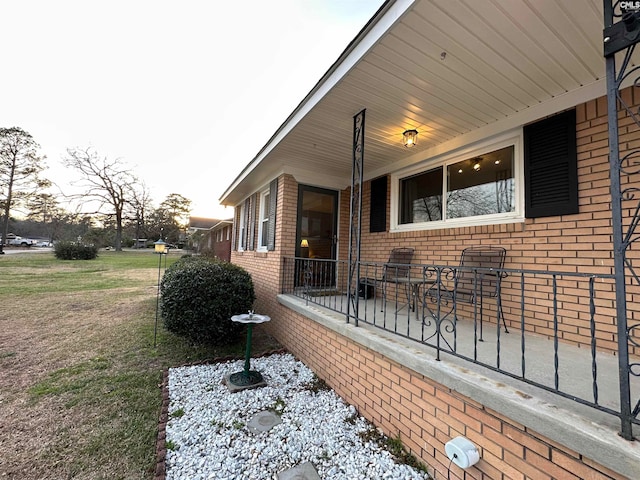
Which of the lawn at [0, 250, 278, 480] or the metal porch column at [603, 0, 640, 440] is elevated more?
the metal porch column at [603, 0, 640, 440]

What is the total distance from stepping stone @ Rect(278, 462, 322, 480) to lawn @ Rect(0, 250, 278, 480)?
94cm

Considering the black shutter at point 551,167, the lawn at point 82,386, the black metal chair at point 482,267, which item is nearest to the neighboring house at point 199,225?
the lawn at point 82,386

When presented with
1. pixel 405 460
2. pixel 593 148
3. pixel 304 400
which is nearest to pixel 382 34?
pixel 593 148

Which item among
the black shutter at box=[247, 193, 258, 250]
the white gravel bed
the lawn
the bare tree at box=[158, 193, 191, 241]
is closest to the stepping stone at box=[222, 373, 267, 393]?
the white gravel bed

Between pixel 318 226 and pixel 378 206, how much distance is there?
1292mm

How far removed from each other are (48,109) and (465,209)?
15.0 metres

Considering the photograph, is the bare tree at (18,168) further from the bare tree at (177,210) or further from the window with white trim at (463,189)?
the window with white trim at (463,189)

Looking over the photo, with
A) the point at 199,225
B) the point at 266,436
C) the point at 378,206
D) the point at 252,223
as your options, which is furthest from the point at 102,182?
the point at 266,436

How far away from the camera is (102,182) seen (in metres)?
26.2

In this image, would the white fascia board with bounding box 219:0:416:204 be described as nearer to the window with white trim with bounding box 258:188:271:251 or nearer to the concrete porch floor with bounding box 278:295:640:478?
the concrete porch floor with bounding box 278:295:640:478

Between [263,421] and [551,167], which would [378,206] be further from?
[263,421]

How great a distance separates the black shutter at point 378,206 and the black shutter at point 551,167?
7.24ft

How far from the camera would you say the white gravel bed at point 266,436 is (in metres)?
1.93

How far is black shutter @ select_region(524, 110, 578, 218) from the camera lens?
261cm
